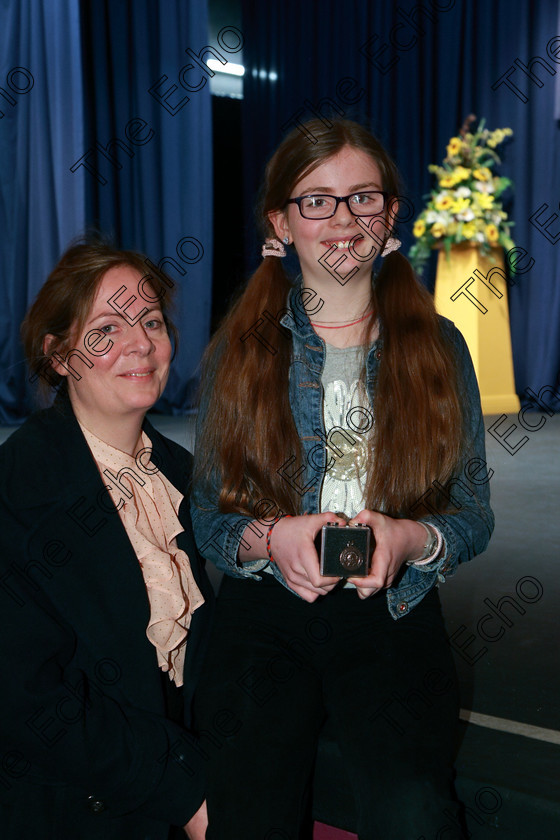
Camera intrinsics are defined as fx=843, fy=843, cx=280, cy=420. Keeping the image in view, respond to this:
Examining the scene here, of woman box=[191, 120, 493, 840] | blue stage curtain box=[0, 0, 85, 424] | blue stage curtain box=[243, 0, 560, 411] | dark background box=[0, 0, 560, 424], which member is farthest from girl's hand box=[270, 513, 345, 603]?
blue stage curtain box=[243, 0, 560, 411]

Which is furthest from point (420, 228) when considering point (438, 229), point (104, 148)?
point (104, 148)

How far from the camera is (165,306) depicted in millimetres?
1314

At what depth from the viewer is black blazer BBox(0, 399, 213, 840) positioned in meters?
1.00

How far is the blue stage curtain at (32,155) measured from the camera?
4.71m

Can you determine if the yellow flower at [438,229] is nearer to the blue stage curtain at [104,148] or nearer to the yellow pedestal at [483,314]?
the yellow pedestal at [483,314]

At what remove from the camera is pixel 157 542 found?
1.20 metres

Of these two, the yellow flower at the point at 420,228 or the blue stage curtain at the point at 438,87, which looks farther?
the blue stage curtain at the point at 438,87

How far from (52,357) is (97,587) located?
1.13 ft

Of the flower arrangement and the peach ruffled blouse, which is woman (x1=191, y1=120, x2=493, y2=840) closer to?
the peach ruffled blouse

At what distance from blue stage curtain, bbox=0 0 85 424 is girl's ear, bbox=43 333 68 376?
3621mm

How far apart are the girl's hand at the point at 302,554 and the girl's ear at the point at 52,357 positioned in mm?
402

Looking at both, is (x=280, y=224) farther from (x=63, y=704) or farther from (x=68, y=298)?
(x=63, y=704)

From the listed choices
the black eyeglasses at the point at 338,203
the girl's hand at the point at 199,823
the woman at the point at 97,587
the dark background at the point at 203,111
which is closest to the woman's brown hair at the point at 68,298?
the woman at the point at 97,587

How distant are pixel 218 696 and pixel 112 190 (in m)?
4.66
